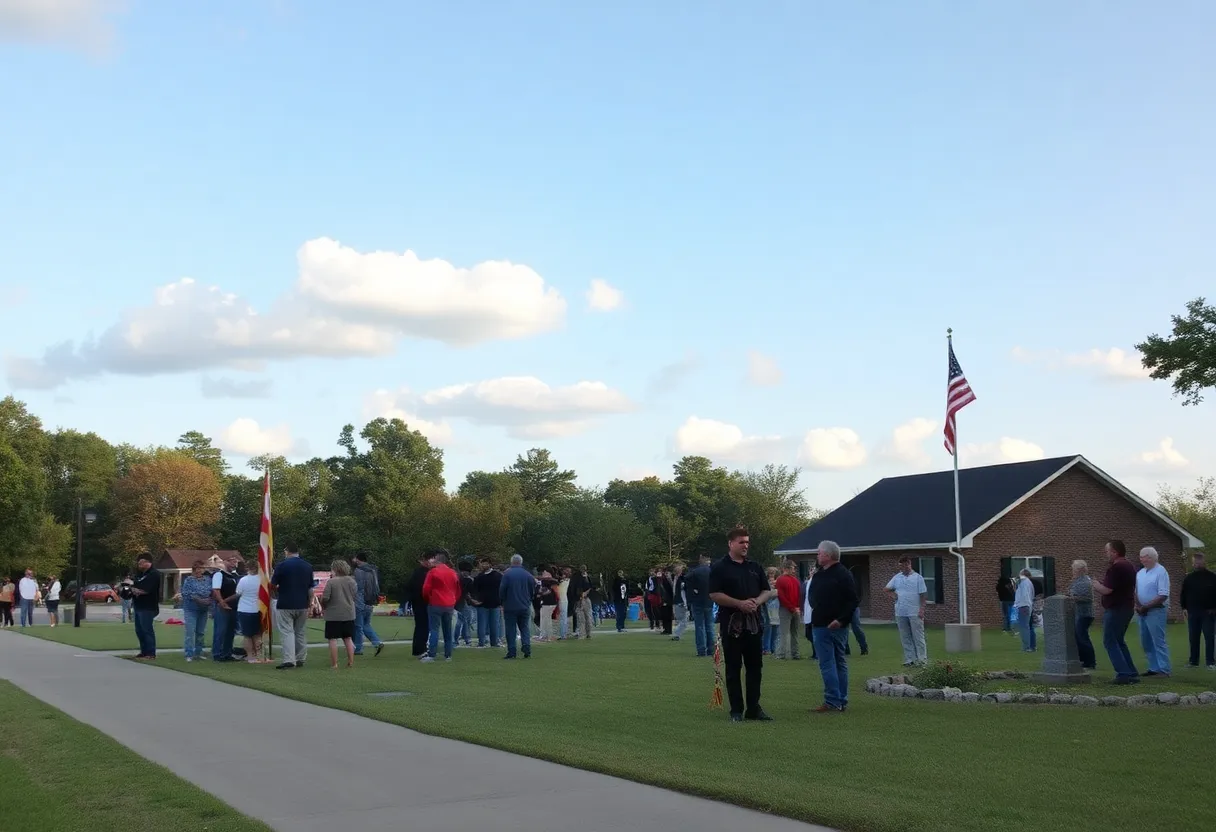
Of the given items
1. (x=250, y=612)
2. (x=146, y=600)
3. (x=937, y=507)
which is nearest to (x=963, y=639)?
(x=250, y=612)

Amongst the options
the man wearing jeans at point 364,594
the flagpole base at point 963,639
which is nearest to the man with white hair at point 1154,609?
the flagpole base at point 963,639

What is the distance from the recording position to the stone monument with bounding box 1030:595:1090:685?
14430mm

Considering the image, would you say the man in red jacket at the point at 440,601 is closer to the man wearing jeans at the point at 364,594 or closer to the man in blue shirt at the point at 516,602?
the man in blue shirt at the point at 516,602

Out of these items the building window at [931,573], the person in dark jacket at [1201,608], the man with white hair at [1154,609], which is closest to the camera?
the man with white hair at [1154,609]

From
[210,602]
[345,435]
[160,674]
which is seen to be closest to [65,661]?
[210,602]

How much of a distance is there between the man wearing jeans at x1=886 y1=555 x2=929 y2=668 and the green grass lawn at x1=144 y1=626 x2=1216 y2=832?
52cm

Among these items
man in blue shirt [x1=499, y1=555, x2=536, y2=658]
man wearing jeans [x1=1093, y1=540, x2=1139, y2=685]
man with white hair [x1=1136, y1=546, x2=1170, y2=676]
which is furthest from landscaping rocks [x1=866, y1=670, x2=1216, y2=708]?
man in blue shirt [x1=499, y1=555, x2=536, y2=658]

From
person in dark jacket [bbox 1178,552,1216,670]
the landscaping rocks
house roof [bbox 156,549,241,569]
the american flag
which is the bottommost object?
the landscaping rocks

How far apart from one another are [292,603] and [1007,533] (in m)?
24.6

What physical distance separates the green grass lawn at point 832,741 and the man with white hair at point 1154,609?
1.21 ft

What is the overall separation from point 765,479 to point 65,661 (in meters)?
77.0

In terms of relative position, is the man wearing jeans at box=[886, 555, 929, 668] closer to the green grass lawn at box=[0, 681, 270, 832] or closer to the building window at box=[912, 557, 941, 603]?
the green grass lawn at box=[0, 681, 270, 832]

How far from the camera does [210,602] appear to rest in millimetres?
20547

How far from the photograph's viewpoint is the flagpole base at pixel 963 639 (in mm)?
23156
